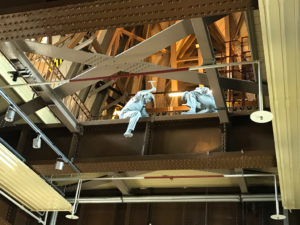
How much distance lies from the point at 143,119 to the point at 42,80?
3.04m

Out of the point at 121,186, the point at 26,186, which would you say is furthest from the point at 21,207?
the point at 121,186

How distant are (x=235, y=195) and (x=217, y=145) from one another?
377cm

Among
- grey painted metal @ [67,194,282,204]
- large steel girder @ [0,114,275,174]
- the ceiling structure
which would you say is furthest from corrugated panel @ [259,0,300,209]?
grey painted metal @ [67,194,282,204]

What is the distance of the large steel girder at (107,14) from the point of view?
489 centimetres

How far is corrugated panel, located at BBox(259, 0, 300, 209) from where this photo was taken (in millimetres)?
5180

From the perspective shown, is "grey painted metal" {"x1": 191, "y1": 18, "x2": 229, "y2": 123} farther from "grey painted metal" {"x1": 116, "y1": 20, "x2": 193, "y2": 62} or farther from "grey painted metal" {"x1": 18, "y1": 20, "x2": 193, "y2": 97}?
"grey painted metal" {"x1": 18, "y1": 20, "x2": 193, "y2": 97}

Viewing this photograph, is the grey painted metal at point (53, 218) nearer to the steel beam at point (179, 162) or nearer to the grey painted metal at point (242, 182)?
the steel beam at point (179, 162)

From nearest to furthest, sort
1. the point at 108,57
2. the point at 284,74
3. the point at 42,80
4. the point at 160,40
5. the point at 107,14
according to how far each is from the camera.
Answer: the point at 107,14, the point at 284,74, the point at 160,40, the point at 108,57, the point at 42,80

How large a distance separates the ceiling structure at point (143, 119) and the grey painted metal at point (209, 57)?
20mm

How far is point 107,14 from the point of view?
201 inches

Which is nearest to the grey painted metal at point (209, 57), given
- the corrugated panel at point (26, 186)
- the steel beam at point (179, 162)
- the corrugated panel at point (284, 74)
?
the steel beam at point (179, 162)

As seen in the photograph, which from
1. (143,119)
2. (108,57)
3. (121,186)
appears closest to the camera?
(108,57)

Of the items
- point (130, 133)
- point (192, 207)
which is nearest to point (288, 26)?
point (130, 133)

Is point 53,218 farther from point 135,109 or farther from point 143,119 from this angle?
point 143,119
